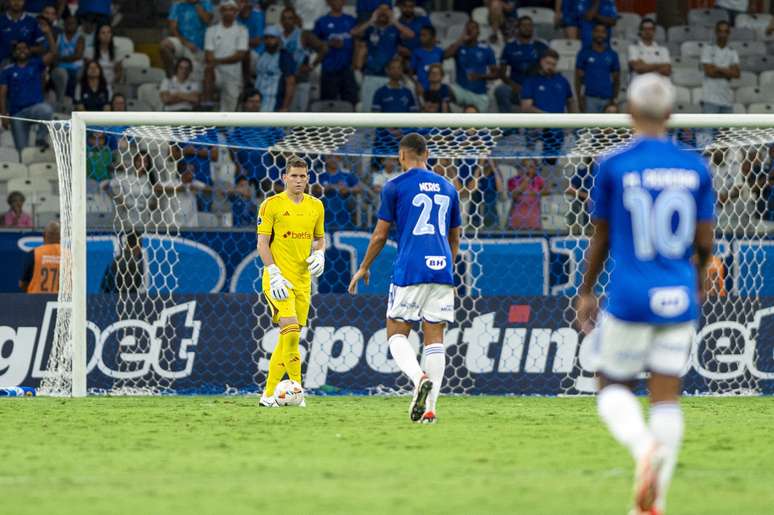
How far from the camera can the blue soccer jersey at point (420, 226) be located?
10047 millimetres

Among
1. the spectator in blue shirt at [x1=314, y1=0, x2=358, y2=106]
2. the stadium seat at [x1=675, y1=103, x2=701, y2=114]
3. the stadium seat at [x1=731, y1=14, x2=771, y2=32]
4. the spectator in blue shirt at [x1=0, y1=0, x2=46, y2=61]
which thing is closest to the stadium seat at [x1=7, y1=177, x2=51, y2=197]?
the spectator in blue shirt at [x1=0, y1=0, x2=46, y2=61]

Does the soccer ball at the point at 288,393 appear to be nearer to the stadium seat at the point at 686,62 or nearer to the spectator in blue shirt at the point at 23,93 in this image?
the spectator in blue shirt at the point at 23,93

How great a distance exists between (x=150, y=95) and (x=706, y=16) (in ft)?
29.5

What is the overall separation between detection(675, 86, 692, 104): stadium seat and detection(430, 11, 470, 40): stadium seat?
3.45 metres

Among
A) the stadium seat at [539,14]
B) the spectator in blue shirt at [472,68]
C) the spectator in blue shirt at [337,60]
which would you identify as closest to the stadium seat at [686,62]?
the stadium seat at [539,14]

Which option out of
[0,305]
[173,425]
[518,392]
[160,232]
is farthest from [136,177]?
[173,425]

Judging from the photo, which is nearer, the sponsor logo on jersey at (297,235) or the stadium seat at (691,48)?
the sponsor logo on jersey at (297,235)

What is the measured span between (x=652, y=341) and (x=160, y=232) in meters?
9.72

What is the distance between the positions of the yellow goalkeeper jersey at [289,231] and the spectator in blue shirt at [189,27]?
9.12 meters

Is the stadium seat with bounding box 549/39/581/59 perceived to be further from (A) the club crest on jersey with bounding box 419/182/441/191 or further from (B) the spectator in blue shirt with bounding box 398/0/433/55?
(A) the club crest on jersey with bounding box 419/182/441/191

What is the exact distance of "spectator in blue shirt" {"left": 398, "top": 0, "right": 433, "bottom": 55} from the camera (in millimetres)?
20056

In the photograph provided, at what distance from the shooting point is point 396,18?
68.1 ft

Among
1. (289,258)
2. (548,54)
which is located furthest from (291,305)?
(548,54)

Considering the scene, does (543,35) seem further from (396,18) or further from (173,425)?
(173,425)
